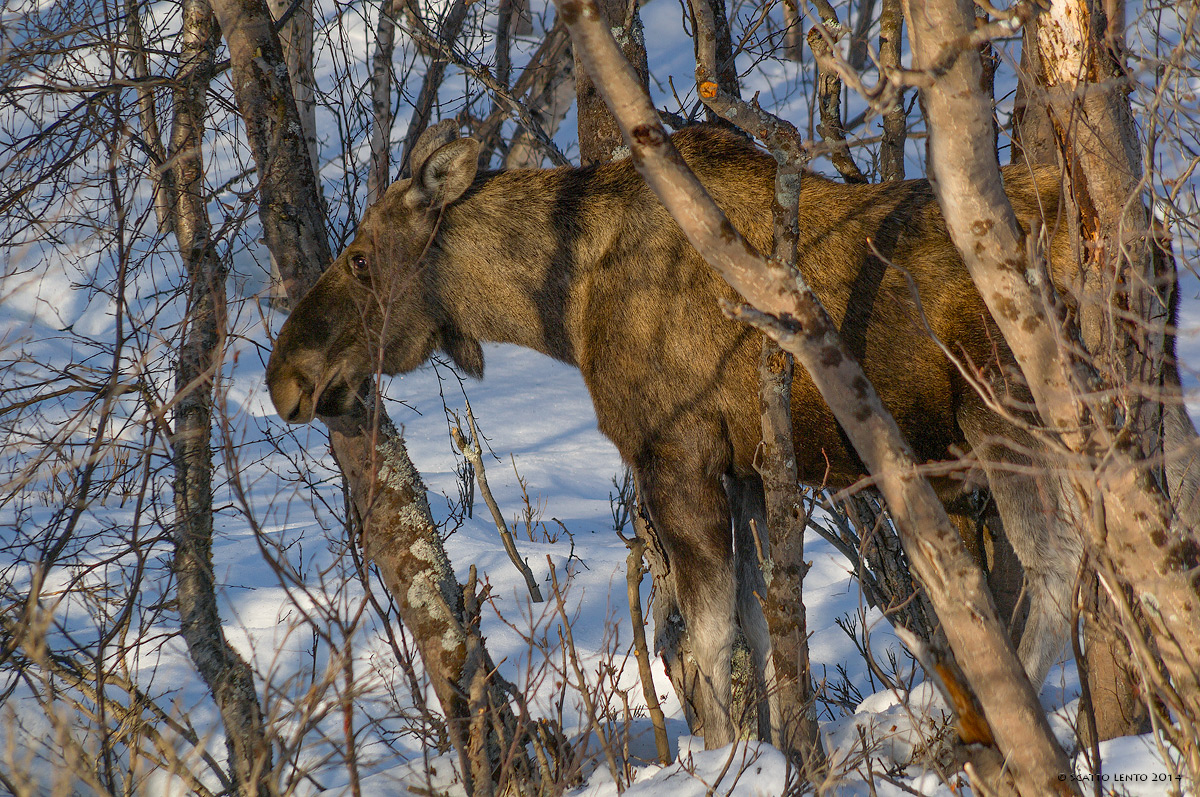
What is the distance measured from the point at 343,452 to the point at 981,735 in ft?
9.16

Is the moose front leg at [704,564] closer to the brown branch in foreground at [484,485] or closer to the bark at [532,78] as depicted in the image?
the brown branch in foreground at [484,485]

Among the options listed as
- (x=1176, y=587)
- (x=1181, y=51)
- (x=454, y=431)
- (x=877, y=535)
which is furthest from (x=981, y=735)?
(x=454, y=431)

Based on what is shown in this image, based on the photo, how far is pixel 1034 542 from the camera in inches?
155

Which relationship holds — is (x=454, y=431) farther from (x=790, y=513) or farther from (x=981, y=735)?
(x=981, y=735)

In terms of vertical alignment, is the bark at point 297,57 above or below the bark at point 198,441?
above

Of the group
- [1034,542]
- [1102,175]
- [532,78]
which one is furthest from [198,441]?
[532,78]

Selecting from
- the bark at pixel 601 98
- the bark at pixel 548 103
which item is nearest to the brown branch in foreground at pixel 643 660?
the bark at pixel 601 98

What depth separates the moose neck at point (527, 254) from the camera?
4531 mm

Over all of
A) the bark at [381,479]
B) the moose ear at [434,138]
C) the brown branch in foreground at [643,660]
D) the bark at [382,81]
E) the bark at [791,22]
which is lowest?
the brown branch in foreground at [643,660]

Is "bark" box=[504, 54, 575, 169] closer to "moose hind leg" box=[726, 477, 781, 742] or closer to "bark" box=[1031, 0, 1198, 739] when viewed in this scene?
"moose hind leg" box=[726, 477, 781, 742]

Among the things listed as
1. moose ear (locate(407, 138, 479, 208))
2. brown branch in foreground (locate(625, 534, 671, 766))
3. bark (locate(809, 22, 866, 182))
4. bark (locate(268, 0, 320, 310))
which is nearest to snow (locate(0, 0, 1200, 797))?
brown branch in foreground (locate(625, 534, 671, 766))

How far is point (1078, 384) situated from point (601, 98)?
3050mm

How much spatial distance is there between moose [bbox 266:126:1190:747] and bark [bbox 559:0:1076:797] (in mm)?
1158

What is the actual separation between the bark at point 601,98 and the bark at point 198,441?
1.75 metres
